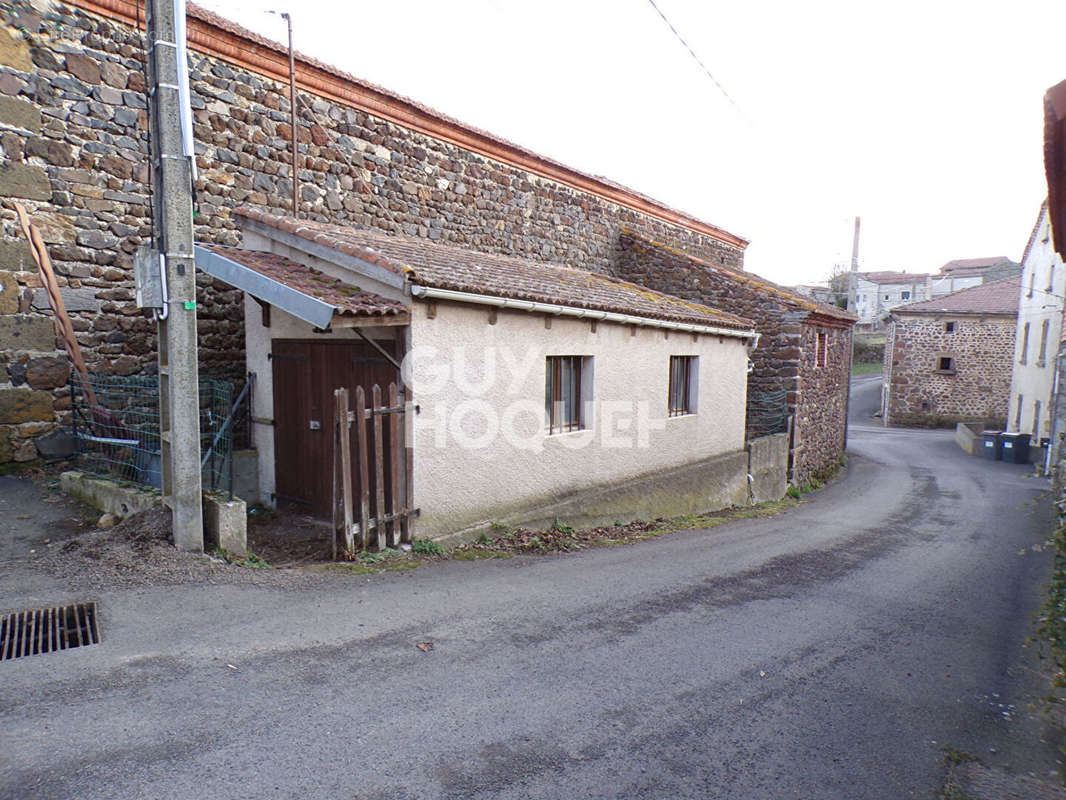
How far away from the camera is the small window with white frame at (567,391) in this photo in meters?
7.94

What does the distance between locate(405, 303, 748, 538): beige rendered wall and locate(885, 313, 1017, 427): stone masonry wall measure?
22.6 metres

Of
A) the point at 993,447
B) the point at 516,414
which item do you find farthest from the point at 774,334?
the point at 993,447

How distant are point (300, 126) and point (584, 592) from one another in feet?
24.6

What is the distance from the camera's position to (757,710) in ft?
11.8

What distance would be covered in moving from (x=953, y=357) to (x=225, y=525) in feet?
98.3

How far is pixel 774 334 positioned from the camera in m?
13.7

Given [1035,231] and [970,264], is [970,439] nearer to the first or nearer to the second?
[1035,231]

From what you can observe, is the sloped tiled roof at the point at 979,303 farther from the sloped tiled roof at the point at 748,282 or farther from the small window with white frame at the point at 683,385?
the small window with white frame at the point at 683,385

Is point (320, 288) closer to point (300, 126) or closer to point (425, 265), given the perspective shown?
point (425, 265)

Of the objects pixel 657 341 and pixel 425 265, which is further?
pixel 657 341

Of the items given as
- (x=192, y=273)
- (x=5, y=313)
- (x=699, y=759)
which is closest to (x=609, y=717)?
(x=699, y=759)

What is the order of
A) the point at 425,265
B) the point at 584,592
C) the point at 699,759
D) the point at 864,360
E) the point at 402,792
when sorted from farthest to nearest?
the point at 864,360, the point at 425,265, the point at 584,592, the point at 699,759, the point at 402,792

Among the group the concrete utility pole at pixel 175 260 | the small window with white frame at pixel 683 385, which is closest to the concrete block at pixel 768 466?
the small window with white frame at pixel 683 385

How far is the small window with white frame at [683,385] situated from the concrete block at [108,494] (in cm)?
720
